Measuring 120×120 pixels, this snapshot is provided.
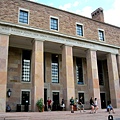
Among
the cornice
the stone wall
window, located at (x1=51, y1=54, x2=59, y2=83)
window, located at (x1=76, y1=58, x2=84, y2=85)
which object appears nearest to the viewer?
the cornice

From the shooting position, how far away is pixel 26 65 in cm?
2300

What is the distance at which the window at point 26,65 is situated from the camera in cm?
2253

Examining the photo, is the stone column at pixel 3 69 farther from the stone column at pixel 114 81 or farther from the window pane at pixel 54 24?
the stone column at pixel 114 81

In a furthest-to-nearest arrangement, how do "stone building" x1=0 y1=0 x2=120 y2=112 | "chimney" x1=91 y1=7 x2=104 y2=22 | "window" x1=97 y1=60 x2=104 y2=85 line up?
1. "window" x1=97 y1=60 x2=104 y2=85
2. "chimney" x1=91 y1=7 x2=104 y2=22
3. "stone building" x1=0 y1=0 x2=120 y2=112

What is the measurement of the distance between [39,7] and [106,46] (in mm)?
10826

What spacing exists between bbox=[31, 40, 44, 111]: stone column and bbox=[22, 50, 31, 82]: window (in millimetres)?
4058

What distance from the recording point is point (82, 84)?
87.5 feet

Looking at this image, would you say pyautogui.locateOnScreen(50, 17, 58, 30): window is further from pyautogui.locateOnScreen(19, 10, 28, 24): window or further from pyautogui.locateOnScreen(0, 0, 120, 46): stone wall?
pyautogui.locateOnScreen(19, 10, 28, 24): window

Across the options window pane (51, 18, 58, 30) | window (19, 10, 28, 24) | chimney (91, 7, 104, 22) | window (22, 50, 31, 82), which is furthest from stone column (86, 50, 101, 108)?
window (19, 10, 28, 24)

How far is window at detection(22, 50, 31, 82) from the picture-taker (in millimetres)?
22531

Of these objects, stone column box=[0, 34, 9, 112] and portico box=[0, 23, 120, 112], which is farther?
portico box=[0, 23, 120, 112]

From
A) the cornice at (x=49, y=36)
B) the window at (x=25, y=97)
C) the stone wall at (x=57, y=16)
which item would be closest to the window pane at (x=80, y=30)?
the stone wall at (x=57, y=16)

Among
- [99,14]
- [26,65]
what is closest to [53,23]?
[26,65]

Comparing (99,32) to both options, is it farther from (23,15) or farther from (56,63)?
(23,15)
